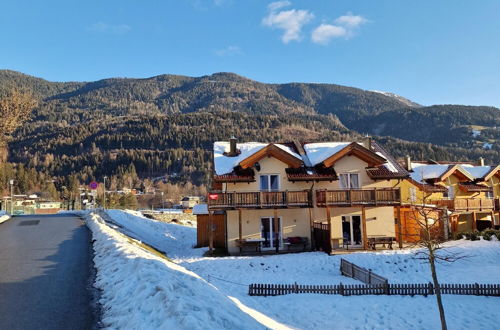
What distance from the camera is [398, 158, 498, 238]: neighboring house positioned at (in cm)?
3566

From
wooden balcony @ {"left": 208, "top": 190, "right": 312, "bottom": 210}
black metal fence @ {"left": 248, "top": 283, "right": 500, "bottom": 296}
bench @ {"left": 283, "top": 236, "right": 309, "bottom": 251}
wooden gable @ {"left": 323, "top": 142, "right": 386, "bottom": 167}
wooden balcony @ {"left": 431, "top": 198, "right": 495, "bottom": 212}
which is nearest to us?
black metal fence @ {"left": 248, "top": 283, "right": 500, "bottom": 296}

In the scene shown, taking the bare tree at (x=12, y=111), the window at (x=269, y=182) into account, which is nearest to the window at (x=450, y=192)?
the window at (x=269, y=182)

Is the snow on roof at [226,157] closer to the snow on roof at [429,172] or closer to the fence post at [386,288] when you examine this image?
the fence post at [386,288]

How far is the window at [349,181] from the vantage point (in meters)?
A: 29.1

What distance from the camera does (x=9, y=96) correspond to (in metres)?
39.9

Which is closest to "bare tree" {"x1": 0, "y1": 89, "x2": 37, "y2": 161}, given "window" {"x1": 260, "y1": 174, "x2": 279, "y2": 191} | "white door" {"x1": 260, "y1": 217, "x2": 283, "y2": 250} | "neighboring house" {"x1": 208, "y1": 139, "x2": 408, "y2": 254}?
"neighboring house" {"x1": 208, "y1": 139, "x2": 408, "y2": 254}

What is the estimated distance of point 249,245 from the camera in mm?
26750

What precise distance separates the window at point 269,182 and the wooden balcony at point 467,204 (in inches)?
653

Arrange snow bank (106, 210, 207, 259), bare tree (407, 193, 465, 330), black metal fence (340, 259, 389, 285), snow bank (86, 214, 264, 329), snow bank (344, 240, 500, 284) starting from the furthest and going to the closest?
1. snow bank (106, 210, 207, 259)
2. snow bank (344, 240, 500, 284)
3. black metal fence (340, 259, 389, 285)
4. bare tree (407, 193, 465, 330)
5. snow bank (86, 214, 264, 329)

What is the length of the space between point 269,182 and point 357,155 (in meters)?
7.01

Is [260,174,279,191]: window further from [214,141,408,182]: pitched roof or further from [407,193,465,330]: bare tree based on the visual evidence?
[407,193,465,330]: bare tree

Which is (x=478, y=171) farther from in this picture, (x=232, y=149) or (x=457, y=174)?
(x=232, y=149)

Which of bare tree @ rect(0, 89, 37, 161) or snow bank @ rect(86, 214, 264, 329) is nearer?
snow bank @ rect(86, 214, 264, 329)

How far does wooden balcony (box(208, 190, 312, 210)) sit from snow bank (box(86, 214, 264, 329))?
1325 centimetres
